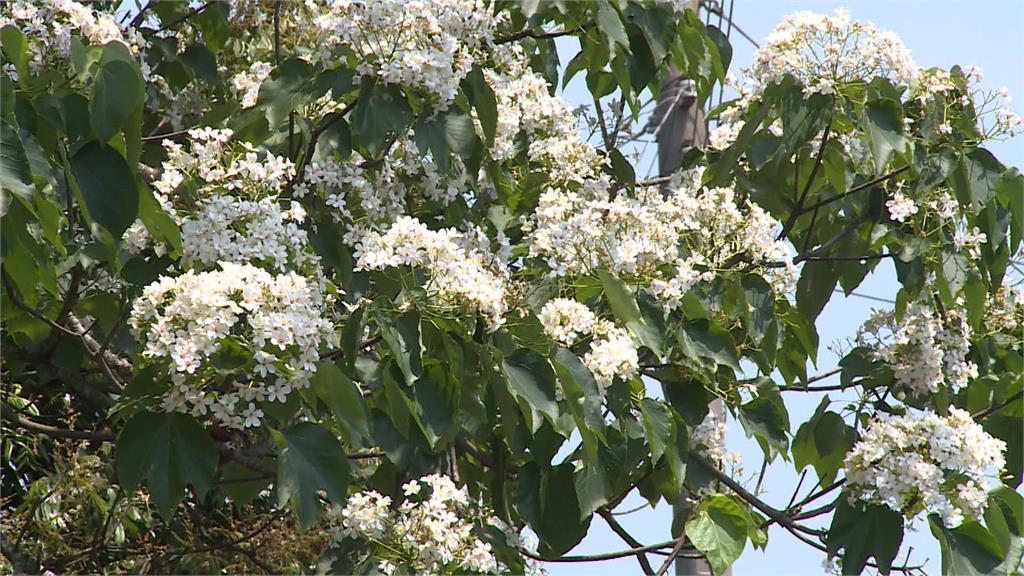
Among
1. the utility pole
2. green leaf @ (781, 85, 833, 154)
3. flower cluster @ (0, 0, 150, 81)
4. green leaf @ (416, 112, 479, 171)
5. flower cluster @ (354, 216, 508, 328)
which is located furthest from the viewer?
the utility pole

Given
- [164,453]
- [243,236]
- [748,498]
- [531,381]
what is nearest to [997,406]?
[748,498]

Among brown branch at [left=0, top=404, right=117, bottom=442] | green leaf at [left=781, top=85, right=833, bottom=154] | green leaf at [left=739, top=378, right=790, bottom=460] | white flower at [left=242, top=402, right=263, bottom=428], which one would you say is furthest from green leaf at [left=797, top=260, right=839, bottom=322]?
brown branch at [left=0, top=404, right=117, bottom=442]

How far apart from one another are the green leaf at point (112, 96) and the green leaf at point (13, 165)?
15cm

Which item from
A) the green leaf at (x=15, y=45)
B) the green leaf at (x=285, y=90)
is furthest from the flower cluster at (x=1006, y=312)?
the green leaf at (x=15, y=45)

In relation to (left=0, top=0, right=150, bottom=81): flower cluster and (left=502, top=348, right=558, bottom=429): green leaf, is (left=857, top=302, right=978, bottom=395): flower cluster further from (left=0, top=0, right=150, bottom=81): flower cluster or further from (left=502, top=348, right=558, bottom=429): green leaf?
(left=0, top=0, right=150, bottom=81): flower cluster

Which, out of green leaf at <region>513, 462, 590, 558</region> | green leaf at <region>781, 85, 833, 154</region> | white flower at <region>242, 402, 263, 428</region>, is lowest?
white flower at <region>242, 402, 263, 428</region>

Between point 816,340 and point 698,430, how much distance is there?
16.6 inches

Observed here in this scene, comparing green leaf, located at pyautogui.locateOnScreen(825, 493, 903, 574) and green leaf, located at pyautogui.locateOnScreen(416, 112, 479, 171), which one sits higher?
green leaf, located at pyautogui.locateOnScreen(416, 112, 479, 171)

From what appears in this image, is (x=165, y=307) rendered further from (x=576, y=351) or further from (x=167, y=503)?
(x=576, y=351)

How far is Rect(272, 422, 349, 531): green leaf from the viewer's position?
230 centimetres

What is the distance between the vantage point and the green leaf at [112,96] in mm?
2160

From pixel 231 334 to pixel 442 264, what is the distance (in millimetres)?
412

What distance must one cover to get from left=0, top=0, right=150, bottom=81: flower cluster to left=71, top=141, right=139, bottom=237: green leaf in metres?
0.33

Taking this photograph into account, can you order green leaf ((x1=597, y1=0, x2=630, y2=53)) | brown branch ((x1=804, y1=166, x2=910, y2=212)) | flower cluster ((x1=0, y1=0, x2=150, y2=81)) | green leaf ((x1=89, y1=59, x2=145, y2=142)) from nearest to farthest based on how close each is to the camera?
green leaf ((x1=89, y1=59, x2=145, y2=142)), flower cluster ((x1=0, y1=0, x2=150, y2=81)), green leaf ((x1=597, y1=0, x2=630, y2=53)), brown branch ((x1=804, y1=166, x2=910, y2=212))
